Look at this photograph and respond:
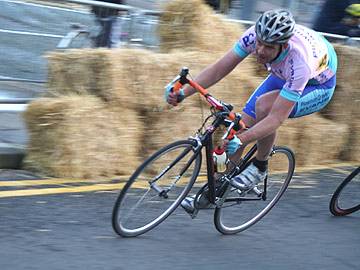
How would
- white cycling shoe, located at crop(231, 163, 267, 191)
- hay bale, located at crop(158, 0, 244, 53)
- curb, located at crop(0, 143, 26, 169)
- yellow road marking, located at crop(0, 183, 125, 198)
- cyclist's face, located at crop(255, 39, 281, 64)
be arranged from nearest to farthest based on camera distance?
cyclist's face, located at crop(255, 39, 281, 64)
white cycling shoe, located at crop(231, 163, 267, 191)
yellow road marking, located at crop(0, 183, 125, 198)
curb, located at crop(0, 143, 26, 169)
hay bale, located at crop(158, 0, 244, 53)

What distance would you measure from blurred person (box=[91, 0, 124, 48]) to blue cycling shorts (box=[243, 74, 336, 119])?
9.97 ft

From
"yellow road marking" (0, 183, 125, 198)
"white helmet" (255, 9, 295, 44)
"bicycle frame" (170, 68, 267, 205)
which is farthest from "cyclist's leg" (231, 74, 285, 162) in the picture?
"yellow road marking" (0, 183, 125, 198)

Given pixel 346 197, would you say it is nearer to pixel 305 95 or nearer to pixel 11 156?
pixel 305 95

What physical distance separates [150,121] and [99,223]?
1860 millimetres

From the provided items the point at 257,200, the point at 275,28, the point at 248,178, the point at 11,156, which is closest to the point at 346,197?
the point at 257,200

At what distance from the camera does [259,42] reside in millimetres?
5234

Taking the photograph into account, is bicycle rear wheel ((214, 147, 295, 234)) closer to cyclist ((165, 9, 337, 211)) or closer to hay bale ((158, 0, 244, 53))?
cyclist ((165, 9, 337, 211))

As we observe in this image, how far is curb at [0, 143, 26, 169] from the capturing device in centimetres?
711

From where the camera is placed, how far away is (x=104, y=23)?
848cm

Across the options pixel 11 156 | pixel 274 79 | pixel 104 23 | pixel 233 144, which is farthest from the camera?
pixel 104 23

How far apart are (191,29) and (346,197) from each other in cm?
256

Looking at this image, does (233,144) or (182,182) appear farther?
(182,182)

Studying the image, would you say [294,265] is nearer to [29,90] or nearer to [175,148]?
[175,148]

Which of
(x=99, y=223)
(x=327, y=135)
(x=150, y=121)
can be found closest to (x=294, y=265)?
(x=99, y=223)
